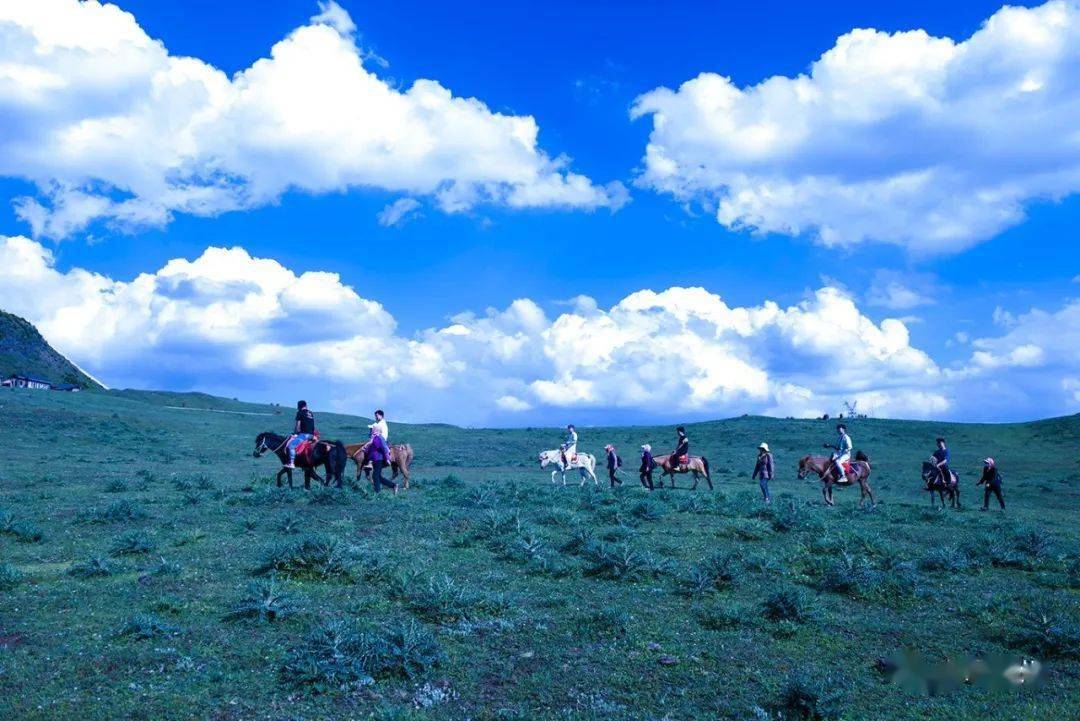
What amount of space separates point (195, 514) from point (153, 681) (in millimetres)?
11910

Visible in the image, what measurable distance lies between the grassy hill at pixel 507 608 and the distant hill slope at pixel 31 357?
117 metres

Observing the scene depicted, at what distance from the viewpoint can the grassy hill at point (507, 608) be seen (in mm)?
7914

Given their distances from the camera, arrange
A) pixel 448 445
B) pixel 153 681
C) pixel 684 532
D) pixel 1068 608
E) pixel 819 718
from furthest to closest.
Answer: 1. pixel 448 445
2. pixel 684 532
3. pixel 1068 608
4. pixel 153 681
5. pixel 819 718

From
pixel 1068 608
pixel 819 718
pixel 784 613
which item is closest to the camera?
pixel 819 718

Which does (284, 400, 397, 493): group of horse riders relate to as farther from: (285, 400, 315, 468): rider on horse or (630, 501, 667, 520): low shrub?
(630, 501, 667, 520): low shrub

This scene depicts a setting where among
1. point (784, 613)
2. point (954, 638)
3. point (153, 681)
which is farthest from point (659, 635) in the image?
point (153, 681)

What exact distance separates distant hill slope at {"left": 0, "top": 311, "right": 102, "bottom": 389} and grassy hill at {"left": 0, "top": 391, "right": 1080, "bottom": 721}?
117 metres

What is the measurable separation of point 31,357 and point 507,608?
474 feet

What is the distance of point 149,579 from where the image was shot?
39.2 ft

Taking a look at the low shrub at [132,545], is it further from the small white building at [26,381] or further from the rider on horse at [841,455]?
the small white building at [26,381]

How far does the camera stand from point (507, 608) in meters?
10.8

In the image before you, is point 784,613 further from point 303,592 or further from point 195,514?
point 195,514

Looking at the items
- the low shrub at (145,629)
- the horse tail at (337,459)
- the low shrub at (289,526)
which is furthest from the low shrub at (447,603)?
the horse tail at (337,459)

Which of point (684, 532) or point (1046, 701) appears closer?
point (1046, 701)
